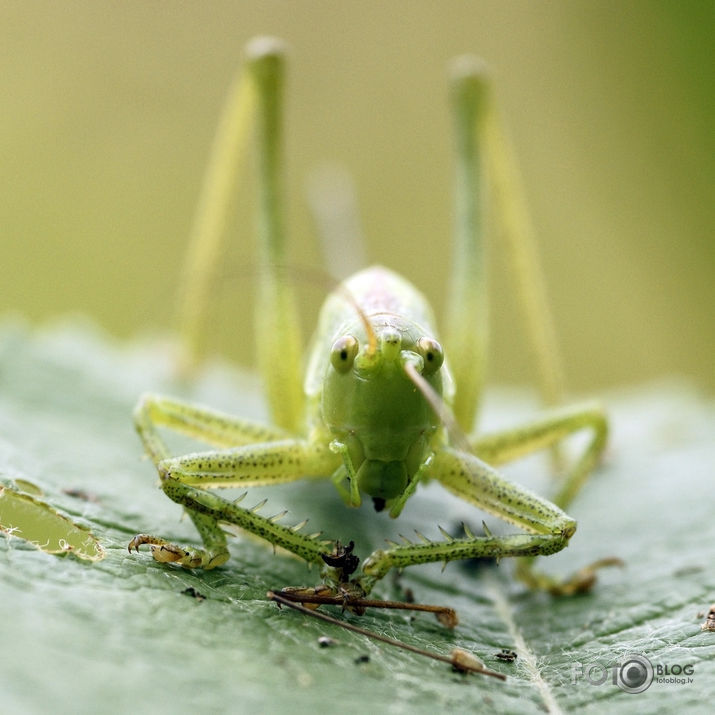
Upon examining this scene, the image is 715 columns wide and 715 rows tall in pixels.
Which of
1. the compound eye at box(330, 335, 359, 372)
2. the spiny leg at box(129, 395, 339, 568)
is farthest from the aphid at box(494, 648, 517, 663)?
the compound eye at box(330, 335, 359, 372)

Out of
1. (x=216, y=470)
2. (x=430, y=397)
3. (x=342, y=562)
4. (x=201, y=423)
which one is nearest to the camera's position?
(x=342, y=562)

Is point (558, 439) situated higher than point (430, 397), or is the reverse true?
point (558, 439)

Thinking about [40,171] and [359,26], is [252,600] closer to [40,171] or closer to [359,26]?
[40,171]

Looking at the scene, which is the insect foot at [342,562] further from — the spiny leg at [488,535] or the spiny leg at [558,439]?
the spiny leg at [558,439]

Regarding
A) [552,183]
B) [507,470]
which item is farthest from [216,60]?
[507,470]

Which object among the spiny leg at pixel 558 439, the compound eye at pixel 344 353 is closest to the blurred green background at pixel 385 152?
the spiny leg at pixel 558 439

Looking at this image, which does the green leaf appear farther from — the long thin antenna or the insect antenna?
the insect antenna

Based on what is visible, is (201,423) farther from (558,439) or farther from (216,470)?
(558,439)

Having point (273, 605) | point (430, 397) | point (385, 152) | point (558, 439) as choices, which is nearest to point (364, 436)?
point (430, 397)
